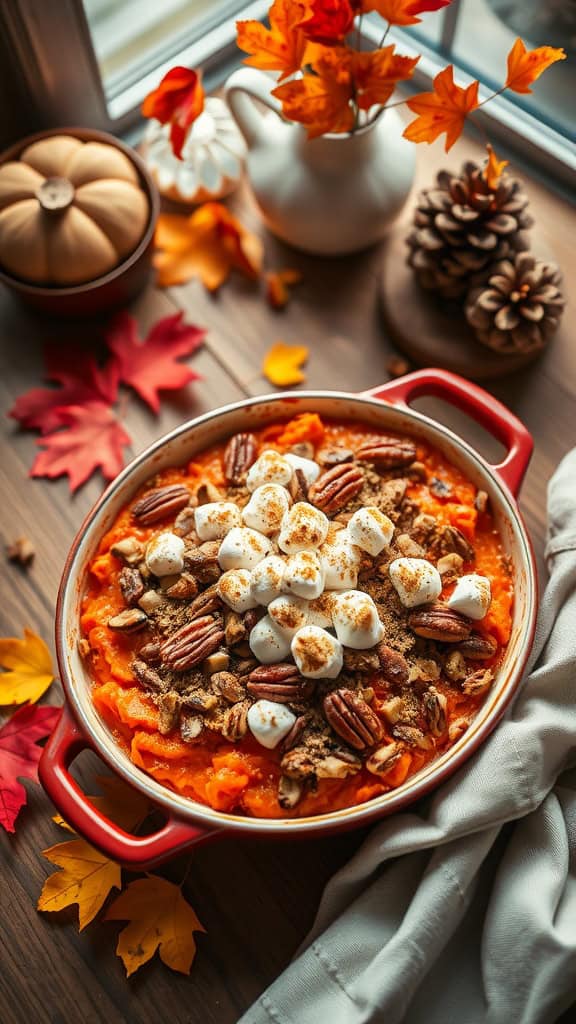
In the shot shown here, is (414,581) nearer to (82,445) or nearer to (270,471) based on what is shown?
(270,471)

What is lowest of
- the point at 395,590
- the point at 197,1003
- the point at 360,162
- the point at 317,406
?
the point at 197,1003

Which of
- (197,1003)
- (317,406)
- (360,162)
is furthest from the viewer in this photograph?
(360,162)

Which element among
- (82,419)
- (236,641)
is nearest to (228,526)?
(236,641)

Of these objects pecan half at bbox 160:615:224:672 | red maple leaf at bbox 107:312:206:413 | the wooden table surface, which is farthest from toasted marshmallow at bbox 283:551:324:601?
red maple leaf at bbox 107:312:206:413

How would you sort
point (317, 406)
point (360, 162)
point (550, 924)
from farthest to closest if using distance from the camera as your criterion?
point (360, 162) < point (317, 406) < point (550, 924)

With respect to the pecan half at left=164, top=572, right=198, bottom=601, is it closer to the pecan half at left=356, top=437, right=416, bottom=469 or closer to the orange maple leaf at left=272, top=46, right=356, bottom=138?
the pecan half at left=356, top=437, right=416, bottom=469

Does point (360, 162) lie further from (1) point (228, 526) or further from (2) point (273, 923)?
(2) point (273, 923)

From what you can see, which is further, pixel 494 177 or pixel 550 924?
pixel 494 177
